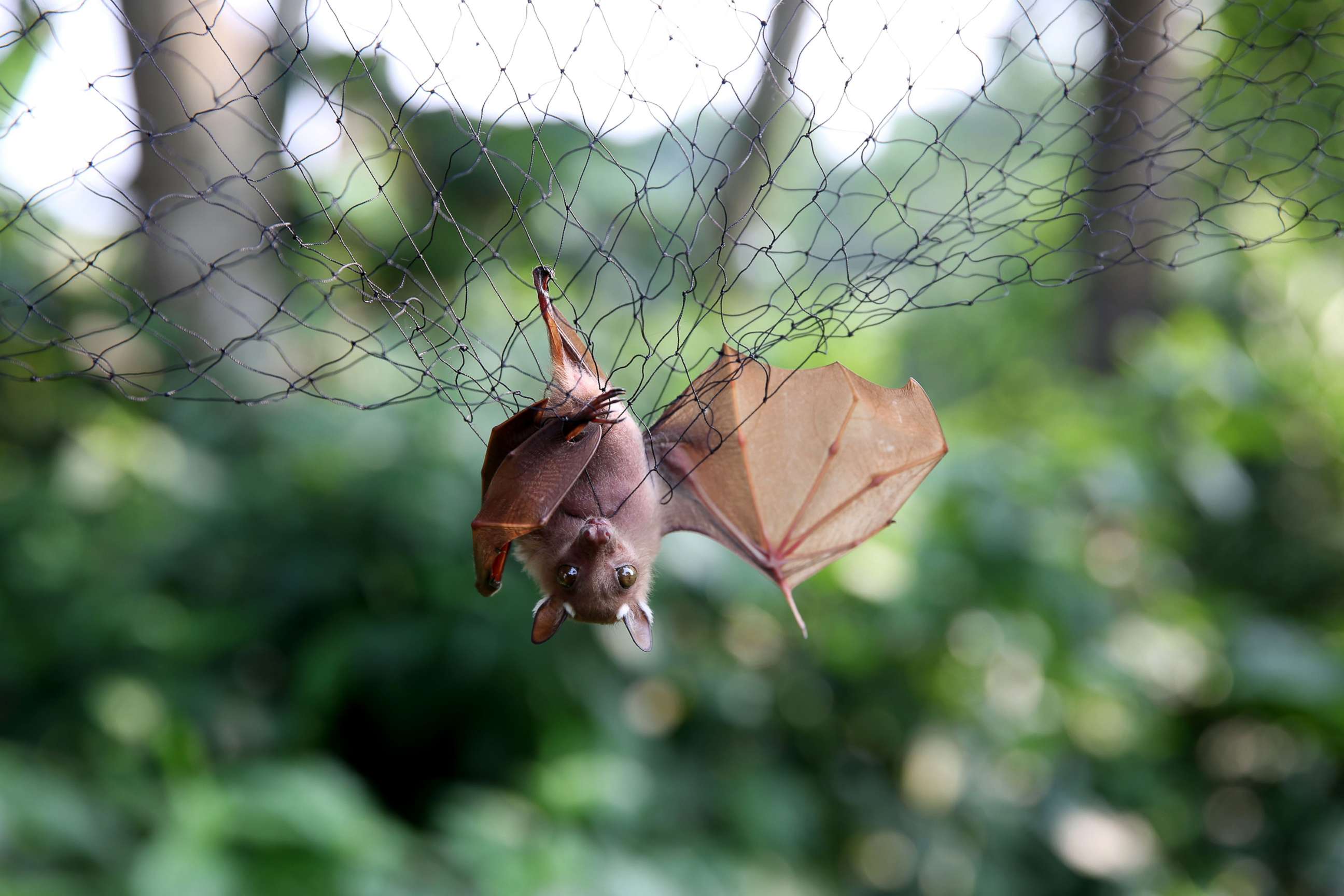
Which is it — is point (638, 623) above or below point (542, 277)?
below

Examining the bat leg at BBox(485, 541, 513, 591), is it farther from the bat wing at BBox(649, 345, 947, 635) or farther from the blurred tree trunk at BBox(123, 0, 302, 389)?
the blurred tree trunk at BBox(123, 0, 302, 389)

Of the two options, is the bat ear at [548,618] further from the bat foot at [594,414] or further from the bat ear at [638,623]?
the bat foot at [594,414]

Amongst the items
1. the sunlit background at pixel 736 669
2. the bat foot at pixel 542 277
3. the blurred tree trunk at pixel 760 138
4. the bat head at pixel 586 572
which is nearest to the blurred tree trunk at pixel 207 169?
the sunlit background at pixel 736 669

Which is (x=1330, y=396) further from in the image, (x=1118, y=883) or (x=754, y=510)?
(x=754, y=510)

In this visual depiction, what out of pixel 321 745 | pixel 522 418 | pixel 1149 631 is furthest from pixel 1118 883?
pixel 522 418

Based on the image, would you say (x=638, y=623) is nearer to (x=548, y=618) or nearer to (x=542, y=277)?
(x=548, y=618)

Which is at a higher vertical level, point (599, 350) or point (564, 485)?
point (599, 350)

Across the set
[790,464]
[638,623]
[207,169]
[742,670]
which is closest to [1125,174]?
[742,670]
